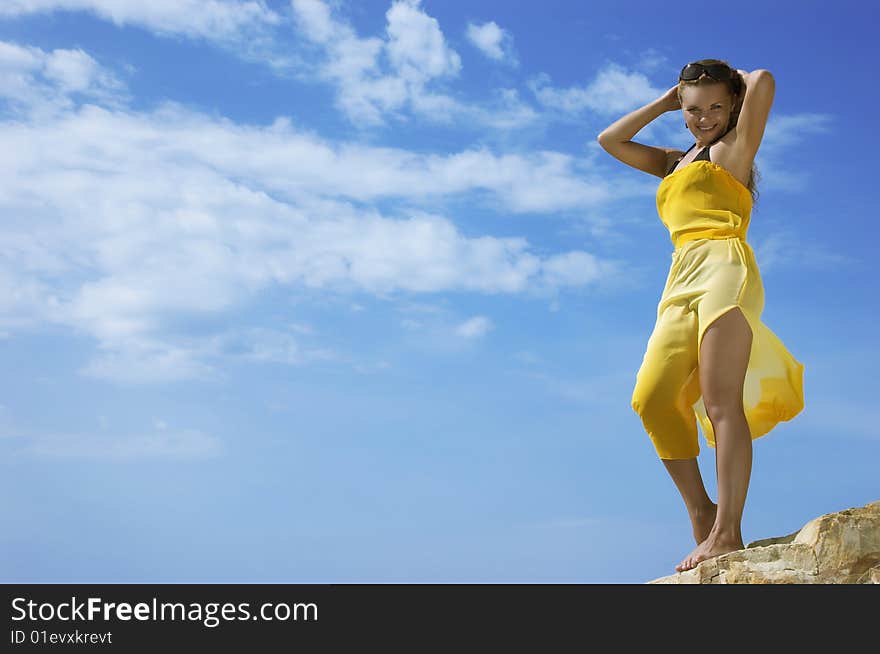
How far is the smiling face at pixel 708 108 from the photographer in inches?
213

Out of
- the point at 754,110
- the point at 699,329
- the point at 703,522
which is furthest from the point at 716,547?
the point at 754,110

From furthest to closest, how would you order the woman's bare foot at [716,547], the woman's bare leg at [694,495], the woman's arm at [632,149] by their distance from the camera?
the woman's arm at [632,149] → the woman's bare leg at [694,495] → the woman's bare foot at [716,547]

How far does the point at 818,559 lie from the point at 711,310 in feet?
4.53

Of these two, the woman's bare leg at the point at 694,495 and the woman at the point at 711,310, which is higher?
the woman at the point at 711,310

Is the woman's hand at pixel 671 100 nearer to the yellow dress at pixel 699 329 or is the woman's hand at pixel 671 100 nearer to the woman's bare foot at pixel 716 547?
the yellow dress at pixel 699 329

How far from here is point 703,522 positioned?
535cm

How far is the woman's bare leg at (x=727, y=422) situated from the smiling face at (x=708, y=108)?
112 centimetres

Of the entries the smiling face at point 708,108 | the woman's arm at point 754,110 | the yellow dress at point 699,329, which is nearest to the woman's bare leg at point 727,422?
the yellow dress at point 699,329

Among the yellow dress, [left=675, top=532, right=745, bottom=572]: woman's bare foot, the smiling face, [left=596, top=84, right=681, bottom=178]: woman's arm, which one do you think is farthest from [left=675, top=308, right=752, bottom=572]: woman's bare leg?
[left=596, top=84, right=681, bottom=178]: woman's arm

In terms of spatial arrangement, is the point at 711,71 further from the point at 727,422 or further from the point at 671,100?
the point at 727,422
